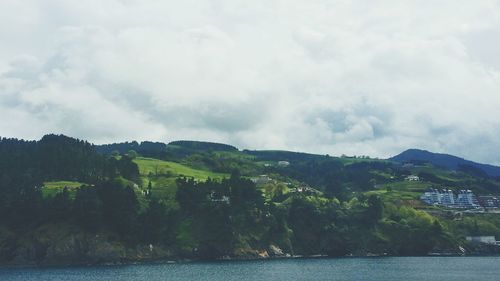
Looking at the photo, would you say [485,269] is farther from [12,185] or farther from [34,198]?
[12,185]

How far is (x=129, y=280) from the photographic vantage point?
122m

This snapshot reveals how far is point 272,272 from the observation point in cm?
13962

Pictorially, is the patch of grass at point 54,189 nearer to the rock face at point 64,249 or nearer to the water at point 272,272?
the rock face at point 64,249

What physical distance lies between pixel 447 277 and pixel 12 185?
144010 mm

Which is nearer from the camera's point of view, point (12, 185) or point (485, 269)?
point (485, 269)

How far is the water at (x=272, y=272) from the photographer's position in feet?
417

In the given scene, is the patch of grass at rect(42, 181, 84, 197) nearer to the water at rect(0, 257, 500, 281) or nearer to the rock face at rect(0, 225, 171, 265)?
the rock face at rect(0, 225, 171, 265)

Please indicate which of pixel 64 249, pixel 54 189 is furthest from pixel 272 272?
pixel 54 189

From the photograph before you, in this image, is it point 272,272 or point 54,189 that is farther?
point 54,189

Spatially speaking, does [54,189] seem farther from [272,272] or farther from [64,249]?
[272,272]

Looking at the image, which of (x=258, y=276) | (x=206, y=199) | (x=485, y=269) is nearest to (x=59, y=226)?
(x=206, y=199)

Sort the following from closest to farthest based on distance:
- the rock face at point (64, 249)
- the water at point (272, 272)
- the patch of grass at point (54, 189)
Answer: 1. the water at point (272, 272)
2. the rock face at point (64, 249)
3. the patch of grass at point (54, 189)

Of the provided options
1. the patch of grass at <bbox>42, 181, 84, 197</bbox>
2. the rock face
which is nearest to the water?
the rock face

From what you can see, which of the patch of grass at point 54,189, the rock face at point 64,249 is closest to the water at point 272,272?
the rock face at point 64,249
